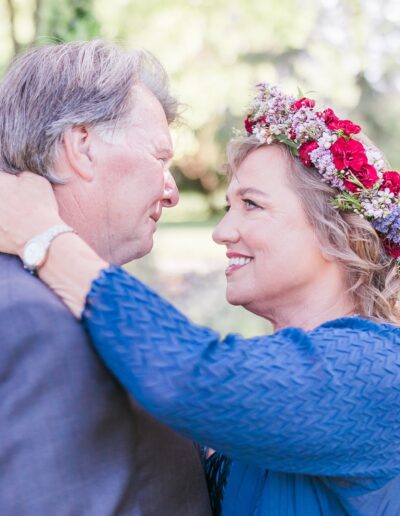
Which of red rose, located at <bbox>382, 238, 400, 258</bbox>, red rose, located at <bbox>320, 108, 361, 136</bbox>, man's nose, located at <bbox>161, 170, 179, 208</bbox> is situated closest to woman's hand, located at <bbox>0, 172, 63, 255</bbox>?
man's nose, located at <bbox>161, 170, 179, 208</bbox>

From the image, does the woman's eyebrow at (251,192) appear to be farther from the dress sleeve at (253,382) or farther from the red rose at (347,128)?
the dress sleeve at (253,382)

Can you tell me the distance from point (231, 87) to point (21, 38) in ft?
34.1

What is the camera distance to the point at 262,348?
2.14 m

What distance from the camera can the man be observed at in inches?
78.3

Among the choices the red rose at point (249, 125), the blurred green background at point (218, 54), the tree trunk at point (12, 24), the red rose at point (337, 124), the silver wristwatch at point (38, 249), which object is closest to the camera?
the silver wristwatch at point (38, 249)

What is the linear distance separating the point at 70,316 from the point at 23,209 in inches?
14.9

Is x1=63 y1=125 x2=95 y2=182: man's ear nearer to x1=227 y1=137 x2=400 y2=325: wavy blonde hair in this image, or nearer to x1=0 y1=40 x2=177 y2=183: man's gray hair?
x1=0 y1=40 x2=177 y2=183: man's gray hair

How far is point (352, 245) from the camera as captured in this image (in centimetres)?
312

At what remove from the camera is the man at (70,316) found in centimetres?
199

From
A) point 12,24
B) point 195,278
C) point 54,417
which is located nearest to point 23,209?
point 54,417

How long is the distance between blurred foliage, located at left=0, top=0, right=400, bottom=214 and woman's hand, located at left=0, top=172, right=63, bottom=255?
3.01 feet

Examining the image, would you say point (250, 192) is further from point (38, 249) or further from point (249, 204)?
point (38, 249)

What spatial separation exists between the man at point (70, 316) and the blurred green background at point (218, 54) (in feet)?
1.90

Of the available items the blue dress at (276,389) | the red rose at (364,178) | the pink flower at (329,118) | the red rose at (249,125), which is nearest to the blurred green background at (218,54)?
the red rose at (249,125)
